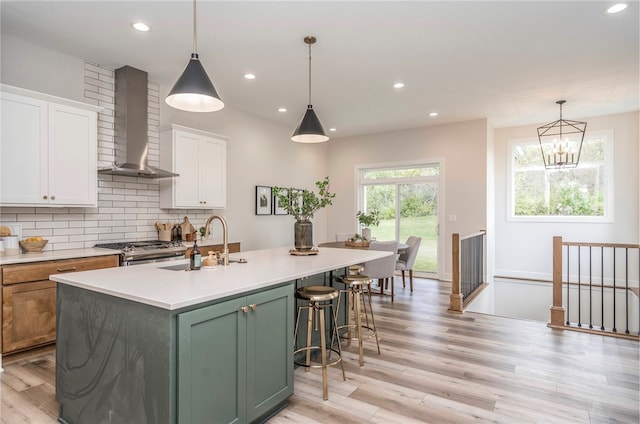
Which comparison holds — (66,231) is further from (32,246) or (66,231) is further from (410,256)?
(410,256)

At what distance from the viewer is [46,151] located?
338 cm

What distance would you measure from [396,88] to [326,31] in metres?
1.80

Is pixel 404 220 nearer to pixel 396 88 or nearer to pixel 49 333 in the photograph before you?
pixel 396 88

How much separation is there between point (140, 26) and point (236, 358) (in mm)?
2967

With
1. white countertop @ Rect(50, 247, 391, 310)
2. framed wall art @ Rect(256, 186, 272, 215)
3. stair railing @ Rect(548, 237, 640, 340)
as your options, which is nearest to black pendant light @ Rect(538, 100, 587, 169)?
stair railing @ Rect(548, 237, 640, 340)

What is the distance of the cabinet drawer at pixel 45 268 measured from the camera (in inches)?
115

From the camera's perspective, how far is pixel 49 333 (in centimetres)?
318

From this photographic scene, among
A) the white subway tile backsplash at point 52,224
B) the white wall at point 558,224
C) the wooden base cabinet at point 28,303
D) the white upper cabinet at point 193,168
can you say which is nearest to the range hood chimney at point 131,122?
the white upper cabinet at point 193,168

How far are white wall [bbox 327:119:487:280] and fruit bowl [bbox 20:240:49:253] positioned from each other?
5503mm

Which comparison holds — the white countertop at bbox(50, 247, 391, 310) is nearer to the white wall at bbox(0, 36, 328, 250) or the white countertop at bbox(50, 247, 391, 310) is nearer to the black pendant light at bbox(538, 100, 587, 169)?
the white wall at bbox(0, 36, 328, 250)

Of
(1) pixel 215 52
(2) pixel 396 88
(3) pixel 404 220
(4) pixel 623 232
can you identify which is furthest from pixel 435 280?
(1) pixel 215 52

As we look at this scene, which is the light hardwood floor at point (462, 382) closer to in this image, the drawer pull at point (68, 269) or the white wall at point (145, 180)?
the drawer pull at point (68, 269)

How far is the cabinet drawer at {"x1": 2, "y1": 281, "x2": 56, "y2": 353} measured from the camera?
2.91 metres

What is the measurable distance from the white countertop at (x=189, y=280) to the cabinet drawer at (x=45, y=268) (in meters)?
1.24
